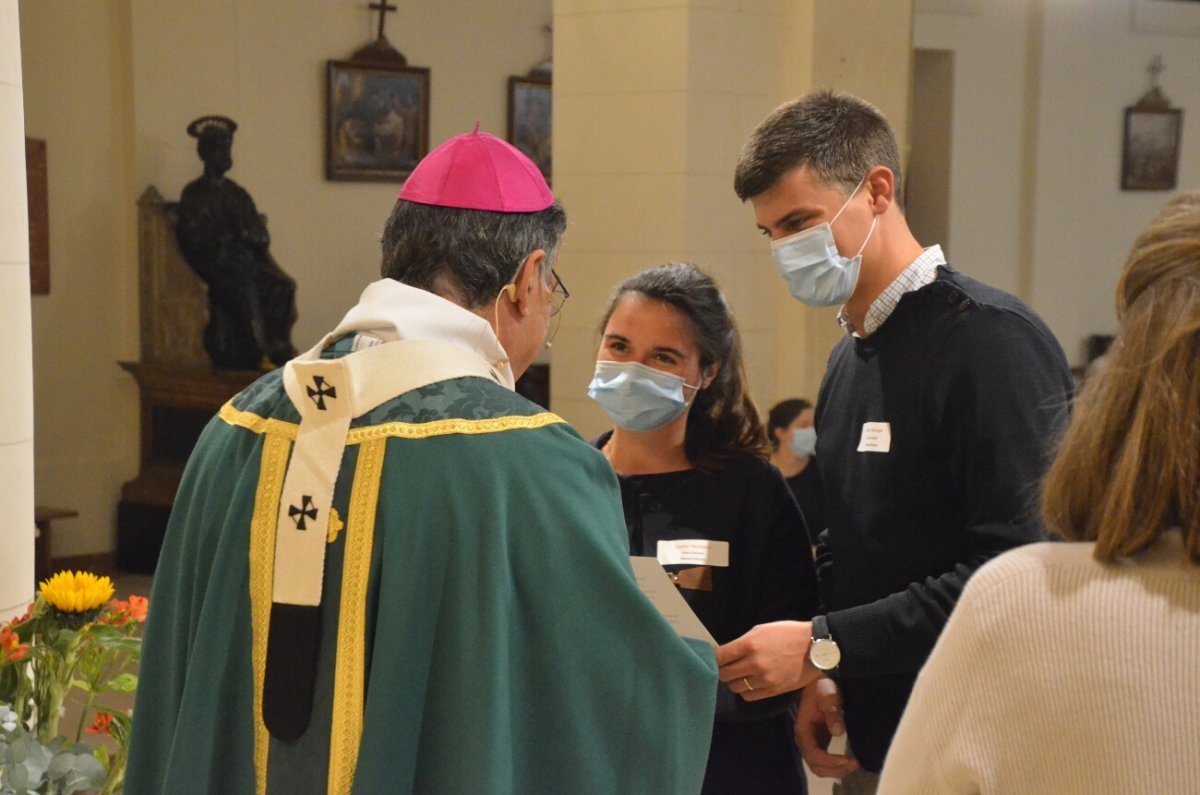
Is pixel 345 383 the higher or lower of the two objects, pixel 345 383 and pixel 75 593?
the higher

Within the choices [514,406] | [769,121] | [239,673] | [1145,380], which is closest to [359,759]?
[239,673]

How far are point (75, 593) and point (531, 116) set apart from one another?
807 cm

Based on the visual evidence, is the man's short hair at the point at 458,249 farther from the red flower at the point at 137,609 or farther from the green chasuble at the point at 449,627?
the red flower at the point at 137,609

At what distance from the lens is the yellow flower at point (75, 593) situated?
2.19m

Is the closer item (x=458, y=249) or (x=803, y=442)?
(x=458, y=249)

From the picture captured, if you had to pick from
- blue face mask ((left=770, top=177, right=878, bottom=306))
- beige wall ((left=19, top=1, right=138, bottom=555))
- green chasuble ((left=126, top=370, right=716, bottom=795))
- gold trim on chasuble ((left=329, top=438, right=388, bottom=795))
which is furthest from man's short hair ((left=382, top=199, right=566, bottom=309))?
beige wall ((left=19, top=1, right=138, bottom=555))

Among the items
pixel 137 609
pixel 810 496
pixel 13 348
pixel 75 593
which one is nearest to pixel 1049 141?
pixel 810 496

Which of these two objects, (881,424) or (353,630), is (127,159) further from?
(353,630)

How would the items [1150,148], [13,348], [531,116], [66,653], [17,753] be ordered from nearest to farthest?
[17,753]
[66,653]
[13,348]
[531,116]
[1150,148]

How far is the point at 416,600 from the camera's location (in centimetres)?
162

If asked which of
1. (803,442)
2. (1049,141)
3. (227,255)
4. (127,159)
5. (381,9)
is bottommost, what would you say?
(803,442)

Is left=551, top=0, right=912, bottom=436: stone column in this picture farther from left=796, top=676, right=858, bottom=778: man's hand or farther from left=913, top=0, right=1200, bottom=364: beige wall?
left=796, top=676, right=858, bottom=778: man's hand

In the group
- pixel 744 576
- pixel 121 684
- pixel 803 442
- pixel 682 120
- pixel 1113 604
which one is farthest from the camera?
pixel 682 120

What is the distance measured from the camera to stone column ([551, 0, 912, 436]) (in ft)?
19.2
